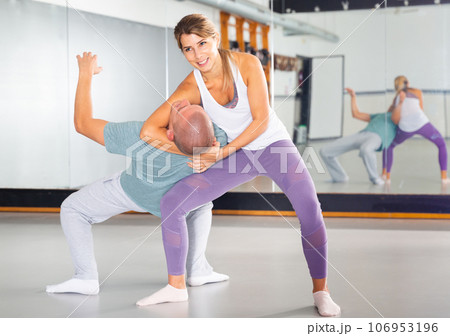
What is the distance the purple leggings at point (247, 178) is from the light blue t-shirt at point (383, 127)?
2.91 meters

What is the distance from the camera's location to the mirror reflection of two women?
5.23 meters

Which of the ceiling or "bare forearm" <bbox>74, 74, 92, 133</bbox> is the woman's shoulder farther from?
the ceiling

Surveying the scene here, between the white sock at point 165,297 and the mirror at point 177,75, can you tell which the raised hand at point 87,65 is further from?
the mirror at point 177,75

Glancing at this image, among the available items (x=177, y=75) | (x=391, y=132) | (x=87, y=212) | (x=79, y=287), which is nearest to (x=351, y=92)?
(x=391, y=132)

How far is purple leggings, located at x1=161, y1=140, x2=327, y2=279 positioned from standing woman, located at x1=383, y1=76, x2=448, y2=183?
2947 millimetres

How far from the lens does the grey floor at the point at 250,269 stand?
2498mm

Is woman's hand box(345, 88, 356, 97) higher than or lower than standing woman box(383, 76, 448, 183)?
higher

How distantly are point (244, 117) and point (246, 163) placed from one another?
0.22 meters

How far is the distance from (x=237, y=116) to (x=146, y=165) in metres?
0.45

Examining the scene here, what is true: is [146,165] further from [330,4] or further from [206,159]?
[330,4]

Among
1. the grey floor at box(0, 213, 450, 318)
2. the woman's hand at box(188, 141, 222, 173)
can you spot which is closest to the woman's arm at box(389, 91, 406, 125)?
the grey floor at box(0, 213, 450, 318)

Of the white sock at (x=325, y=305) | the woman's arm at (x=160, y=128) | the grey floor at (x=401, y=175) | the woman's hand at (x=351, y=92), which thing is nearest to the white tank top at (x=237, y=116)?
the woman's arm at (x=160, y=128)
